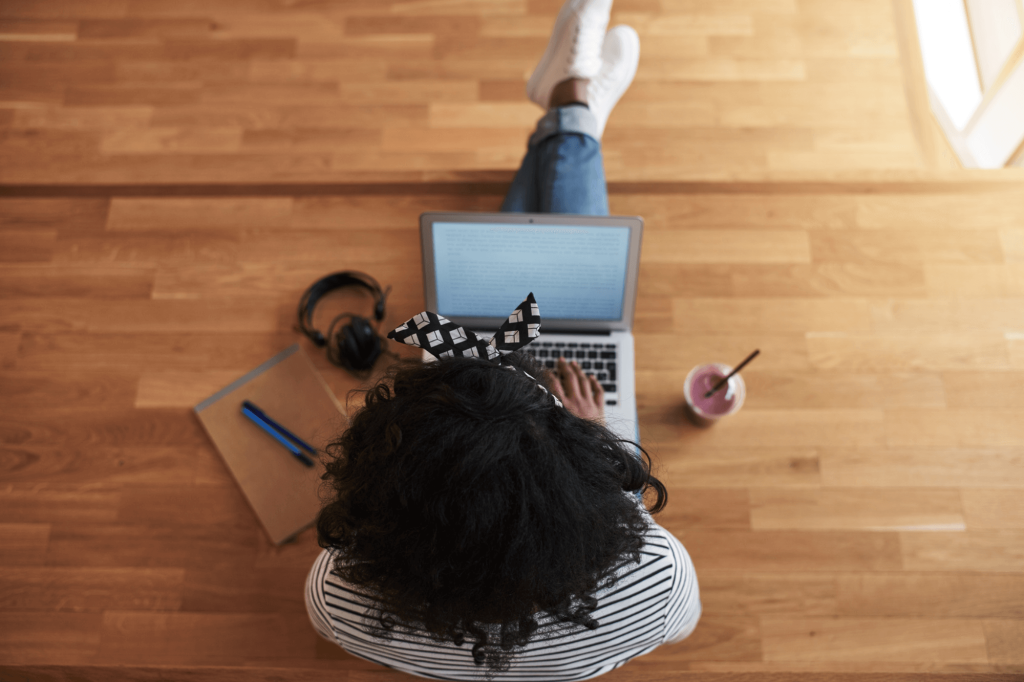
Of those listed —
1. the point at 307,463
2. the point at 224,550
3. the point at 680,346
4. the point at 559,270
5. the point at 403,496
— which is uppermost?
the point at 403,496

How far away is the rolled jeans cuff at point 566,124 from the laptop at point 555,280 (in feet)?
1.44

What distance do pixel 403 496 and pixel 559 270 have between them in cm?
55

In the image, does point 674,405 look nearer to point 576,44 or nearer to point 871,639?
point 871,639

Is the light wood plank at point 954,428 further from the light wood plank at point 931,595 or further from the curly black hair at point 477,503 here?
the curly black hair at point 477,503

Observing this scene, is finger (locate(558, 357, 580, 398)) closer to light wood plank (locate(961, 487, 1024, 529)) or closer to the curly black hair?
the curly black hair

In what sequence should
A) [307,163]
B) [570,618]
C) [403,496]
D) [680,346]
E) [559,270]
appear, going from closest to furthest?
[403,496] → [570,618] → [559,270] → [680,346] → [307,163]

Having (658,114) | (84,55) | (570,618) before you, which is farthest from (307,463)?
(84,55)

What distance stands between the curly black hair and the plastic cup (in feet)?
1.41

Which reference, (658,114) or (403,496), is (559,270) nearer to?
(403,496)

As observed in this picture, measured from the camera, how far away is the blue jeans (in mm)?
1247

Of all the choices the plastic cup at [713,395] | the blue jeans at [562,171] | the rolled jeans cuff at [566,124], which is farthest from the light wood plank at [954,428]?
the rolled jeans cuff at [566,124]

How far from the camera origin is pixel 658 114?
178 centimetres

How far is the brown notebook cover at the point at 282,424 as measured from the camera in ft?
3.50

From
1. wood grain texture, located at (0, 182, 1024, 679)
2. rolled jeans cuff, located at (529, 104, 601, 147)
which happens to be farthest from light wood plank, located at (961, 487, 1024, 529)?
rolled jeans cuff, located at (529, 104, 601, 147)
